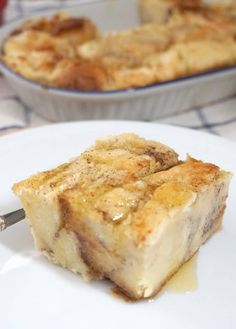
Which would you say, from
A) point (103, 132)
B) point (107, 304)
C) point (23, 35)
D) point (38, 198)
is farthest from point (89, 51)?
point (107, 304)

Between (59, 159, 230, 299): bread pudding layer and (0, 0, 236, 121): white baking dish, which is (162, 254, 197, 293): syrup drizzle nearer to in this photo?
(59, 159, 230, 299): bread pudding layer

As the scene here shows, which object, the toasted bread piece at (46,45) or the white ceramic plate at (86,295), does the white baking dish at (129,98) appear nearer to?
the toasted bread piece at (46,45)

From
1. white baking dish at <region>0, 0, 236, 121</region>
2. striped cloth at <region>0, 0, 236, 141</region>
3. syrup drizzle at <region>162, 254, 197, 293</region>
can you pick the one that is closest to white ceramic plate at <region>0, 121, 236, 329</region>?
syrup drizzle at <region>162, 254, 197, 293</region>

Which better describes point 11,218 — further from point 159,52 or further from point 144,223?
point 159,52

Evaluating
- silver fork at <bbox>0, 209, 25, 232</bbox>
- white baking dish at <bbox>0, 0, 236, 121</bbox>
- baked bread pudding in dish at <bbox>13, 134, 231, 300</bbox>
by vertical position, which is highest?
baked bread pudding in dish at <bbox>13, 134, 231, 300</bbox>

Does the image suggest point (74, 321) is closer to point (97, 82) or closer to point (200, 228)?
point (200, 228)

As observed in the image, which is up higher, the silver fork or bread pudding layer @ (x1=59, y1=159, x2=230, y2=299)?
bread pudding layer @ (x1=59, y1=159, x2=230, y2=299)

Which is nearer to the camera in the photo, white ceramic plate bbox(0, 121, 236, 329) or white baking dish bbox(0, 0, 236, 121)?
white ceramic plate bbox(0, 121, 236, 329)

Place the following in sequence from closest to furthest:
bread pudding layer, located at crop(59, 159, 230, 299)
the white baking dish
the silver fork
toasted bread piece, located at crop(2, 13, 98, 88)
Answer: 1. bread pudding layer, located at crop(59, 159, 230, 299)
2. the silver fork
3. the white baking dish
4. toasted bread piece, located at crop(2, 13, 98, 88)
